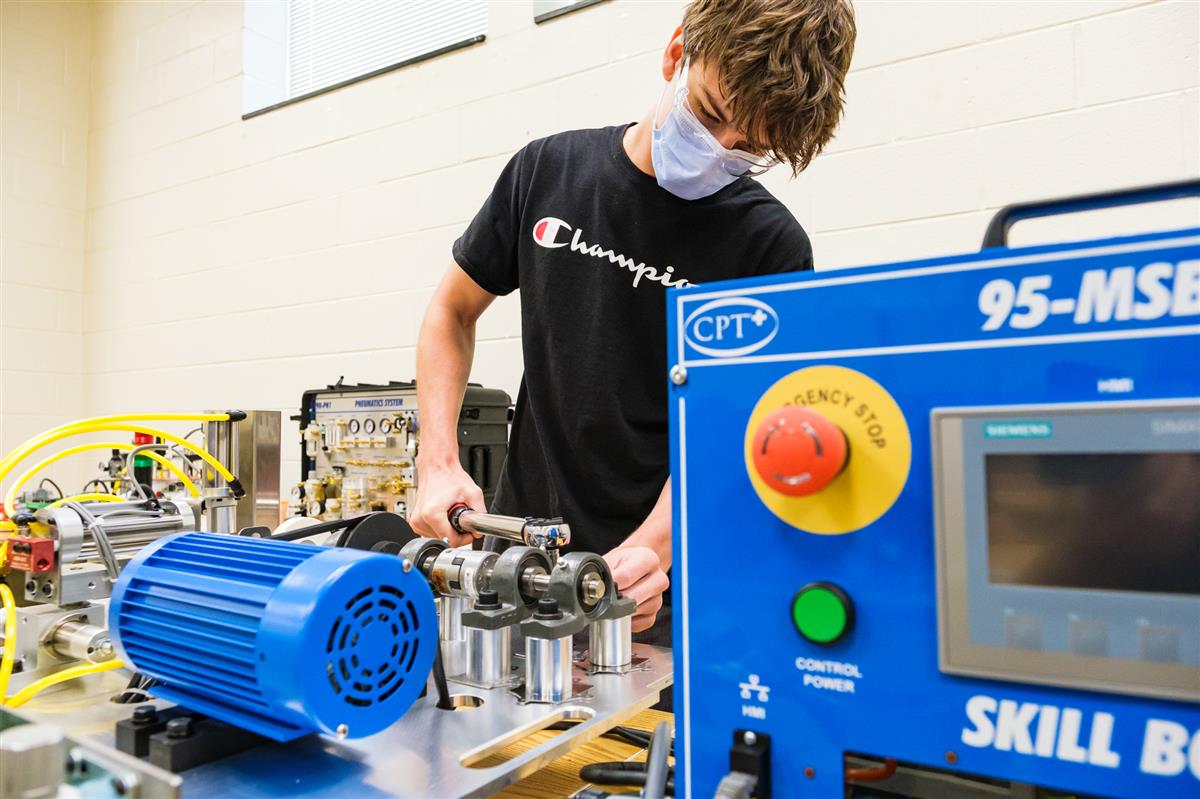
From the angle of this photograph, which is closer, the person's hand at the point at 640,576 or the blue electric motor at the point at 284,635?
the blue electric motor at the point at 284,635

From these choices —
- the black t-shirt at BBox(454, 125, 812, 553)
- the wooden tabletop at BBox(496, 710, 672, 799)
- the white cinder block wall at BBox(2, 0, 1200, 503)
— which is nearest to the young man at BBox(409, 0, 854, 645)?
the black t-shirt at BBox(454, 125, 812, 553)

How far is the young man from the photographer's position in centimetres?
99

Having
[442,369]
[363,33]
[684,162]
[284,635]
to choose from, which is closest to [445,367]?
[442,369]

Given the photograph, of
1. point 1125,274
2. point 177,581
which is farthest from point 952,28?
point 177,581

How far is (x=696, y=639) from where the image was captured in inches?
18.1

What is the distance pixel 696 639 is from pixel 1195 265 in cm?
32

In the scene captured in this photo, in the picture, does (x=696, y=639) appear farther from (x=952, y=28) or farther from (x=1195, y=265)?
(x=952, y=28)

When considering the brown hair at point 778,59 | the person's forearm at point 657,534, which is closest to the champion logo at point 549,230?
the brown hair at point 778,59

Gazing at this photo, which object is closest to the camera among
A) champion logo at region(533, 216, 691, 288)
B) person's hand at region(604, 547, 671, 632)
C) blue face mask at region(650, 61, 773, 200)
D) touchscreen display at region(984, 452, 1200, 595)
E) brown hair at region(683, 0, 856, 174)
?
touchscreen display at region(984, 452, 1200, 595)

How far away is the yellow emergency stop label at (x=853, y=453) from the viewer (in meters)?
0.41

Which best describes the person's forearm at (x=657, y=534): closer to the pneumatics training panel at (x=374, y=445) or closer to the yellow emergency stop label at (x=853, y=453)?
the yellow emergency stop label at (x=853, y=453)

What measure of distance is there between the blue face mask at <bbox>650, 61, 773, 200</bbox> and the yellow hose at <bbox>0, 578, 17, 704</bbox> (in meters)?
0.95

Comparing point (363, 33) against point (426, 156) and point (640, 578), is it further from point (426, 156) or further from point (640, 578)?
point (640, 578)

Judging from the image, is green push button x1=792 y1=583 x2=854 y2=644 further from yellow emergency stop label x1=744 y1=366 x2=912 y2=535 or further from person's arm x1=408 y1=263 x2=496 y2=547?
person's arm x1=408 y1=263 x2=496 y2=547
